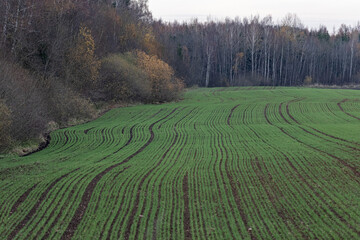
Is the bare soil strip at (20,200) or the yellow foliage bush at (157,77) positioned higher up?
the yellow foliage bush at (157,77)

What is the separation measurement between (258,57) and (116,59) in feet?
250

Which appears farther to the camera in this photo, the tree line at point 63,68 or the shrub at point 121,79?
the shrub at point 121,79

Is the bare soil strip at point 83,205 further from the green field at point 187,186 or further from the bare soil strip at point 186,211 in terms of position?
the bare soil strip at point 186,211

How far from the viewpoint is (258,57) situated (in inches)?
5027

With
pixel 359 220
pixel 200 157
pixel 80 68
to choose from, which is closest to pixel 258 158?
pixel 200 157

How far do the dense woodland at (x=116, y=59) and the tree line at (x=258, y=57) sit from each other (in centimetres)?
36

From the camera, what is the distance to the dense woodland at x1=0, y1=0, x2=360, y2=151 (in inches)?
1538

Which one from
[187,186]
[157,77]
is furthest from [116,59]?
[187,186]

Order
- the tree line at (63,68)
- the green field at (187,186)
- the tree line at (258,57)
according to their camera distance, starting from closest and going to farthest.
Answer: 1. the green field at (187,186)
2. the tree line at (63,68)
3. the tree line at (258,57)

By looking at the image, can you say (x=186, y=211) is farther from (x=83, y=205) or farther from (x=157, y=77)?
(x=157, y=77)

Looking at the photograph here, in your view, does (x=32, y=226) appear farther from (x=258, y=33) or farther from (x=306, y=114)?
(x=258, y=33)

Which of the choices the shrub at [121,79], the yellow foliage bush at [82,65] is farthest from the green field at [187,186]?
the shrub at [121,79]

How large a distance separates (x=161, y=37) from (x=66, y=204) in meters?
105

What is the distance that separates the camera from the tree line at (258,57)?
118m
